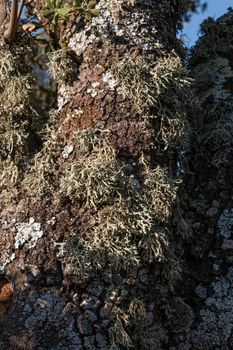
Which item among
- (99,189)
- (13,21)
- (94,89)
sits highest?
(13,21)

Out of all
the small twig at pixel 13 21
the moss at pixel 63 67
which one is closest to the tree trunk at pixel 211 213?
the moss at pixel 63 67

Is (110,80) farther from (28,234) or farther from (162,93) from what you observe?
(28,234)

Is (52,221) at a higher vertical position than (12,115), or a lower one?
lower

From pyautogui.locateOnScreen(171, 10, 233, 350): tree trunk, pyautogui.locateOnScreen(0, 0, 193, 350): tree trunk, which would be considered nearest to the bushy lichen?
pyautogui.locateOnScreen(0, 0, 193, 350): tree trunk

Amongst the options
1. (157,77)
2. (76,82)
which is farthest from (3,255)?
(157,77)

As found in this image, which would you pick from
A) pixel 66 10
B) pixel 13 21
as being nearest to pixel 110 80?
pixel 66 10

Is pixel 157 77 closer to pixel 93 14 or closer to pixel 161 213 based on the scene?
pixel 93 14
